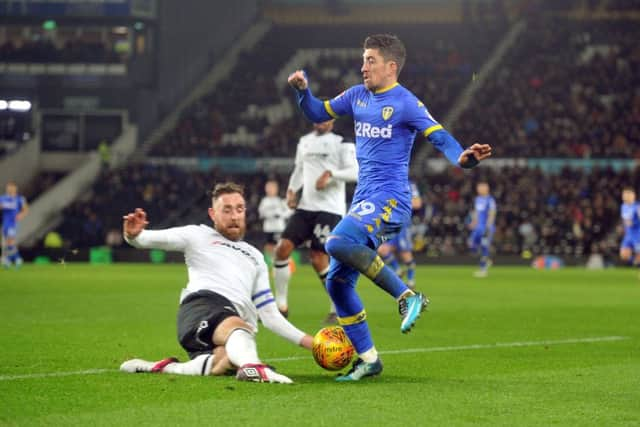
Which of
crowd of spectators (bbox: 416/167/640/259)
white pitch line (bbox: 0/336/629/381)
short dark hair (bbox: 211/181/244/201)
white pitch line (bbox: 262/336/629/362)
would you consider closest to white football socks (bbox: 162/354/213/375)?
white pitch line (bbox: 0/336/629/381)

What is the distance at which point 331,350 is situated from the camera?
788 centimetres

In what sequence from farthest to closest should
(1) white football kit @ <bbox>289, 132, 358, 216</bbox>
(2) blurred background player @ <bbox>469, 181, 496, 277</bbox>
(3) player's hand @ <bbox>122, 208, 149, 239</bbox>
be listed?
(2) blurred background player @ <bbox>469, 181, 496, 277</bbox> < (1) white football kit @ <bbox>289, 132, 358, 216</bbox> < (3) player's hand @ <bbox>122, 208, 149, 239</bbox>

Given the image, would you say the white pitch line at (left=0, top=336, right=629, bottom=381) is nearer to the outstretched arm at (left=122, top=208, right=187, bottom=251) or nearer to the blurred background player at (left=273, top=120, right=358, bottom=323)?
the outstretched arm at (left=122, top=208, right=187, bottom=251)

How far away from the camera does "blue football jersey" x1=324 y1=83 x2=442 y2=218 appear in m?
8.11

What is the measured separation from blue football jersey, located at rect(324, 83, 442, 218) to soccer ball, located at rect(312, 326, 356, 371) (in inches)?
38.8

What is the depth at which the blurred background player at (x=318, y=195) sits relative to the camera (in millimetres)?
13328

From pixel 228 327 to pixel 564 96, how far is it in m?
36.6

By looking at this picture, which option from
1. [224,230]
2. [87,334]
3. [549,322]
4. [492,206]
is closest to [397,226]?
[224,230]

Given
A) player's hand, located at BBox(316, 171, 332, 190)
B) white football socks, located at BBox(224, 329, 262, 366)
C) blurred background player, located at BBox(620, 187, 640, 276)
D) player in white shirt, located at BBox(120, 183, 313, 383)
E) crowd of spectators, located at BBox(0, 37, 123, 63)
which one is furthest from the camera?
crowd of spectators, located at BBox(0, 37, 123, 63)

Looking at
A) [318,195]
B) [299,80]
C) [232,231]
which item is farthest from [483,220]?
[232,231]

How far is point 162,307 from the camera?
52.0ft

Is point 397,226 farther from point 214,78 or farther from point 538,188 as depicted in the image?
point 214,78

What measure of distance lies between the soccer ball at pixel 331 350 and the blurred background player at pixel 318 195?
5189 millimetres

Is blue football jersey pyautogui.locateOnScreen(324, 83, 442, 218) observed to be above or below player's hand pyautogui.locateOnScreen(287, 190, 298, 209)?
above
